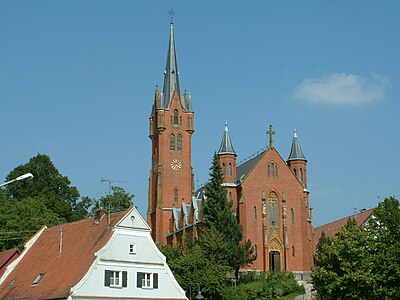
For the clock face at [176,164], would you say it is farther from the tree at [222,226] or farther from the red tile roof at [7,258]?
the red tile roof at [7,258]

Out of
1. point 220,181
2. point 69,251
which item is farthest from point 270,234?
point 69,251

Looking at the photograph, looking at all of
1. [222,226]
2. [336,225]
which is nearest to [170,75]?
[336,225]

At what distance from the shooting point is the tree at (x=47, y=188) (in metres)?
83.4

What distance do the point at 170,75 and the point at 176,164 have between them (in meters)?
13.7

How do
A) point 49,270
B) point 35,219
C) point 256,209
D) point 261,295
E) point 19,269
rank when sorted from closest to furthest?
point 49,270 → point 19,269 → point 261,295 → point 35,219 → point 256,209

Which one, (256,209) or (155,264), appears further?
(256,209)

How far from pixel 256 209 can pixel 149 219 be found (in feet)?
66.6

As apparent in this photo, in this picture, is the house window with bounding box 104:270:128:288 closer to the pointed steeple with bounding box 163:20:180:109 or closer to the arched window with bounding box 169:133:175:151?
the arched window with bounding box 169:133:175:151

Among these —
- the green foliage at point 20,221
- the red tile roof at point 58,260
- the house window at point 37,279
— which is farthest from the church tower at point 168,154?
the house window at point 37,279

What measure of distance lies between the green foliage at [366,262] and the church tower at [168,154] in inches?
Result: 1819

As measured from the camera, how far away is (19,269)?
2114 inches

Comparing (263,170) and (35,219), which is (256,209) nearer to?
(263,170)

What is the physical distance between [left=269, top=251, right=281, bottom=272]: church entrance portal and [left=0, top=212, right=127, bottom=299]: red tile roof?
105 feet

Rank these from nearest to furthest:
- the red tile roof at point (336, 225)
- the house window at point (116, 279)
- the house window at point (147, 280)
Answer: the house window at point (116, 279) → the house window at point (147, 280) → the red tile roof at point (336, 225)
